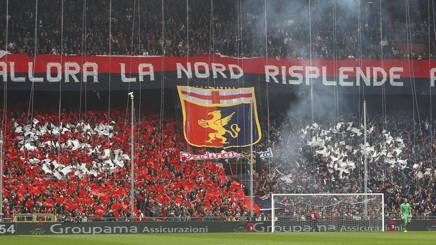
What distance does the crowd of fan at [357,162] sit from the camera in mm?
64375

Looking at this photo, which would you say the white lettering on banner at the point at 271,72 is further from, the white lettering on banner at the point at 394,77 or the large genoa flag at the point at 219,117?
the white lettering on banner at the point at 394,77

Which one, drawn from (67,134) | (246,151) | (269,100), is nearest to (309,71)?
(269,100)

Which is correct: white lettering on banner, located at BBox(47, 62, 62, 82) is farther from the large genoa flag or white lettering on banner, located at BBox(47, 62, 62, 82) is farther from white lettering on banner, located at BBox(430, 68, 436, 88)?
white lettering on banner, located at BBox(430, 68, 436, 88)

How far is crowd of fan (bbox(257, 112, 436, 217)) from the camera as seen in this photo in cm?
6438

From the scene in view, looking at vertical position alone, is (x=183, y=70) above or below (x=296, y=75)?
above

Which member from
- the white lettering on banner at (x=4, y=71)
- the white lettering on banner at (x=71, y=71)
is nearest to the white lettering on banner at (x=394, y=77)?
the white lettering on banner at (x=71, y=71)

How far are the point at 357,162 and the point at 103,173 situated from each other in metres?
16.9

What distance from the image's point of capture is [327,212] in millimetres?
56219

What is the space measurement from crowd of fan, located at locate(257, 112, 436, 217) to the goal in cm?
585

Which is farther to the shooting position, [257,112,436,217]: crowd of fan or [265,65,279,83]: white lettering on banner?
[265,65,279,83]: white lettering on banner

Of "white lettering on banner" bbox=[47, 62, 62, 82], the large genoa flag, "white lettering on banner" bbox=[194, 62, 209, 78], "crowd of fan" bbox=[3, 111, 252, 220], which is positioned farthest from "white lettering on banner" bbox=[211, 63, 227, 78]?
"white lettering on banner" bbox=[47, 62, 62, 82]

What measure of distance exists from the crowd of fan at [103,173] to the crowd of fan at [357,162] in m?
4.36

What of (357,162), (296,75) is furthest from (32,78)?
(357,162)

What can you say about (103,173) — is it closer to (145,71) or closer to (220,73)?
(145,71)
